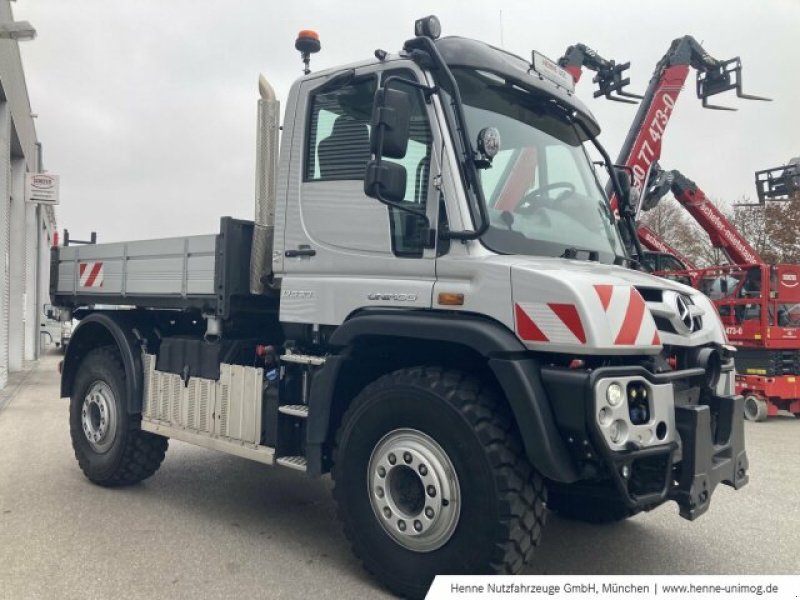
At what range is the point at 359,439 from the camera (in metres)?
3.88

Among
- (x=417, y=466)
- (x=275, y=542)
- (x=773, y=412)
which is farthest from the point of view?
(x=773, y=412)

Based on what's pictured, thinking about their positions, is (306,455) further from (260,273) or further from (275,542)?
(260,273)

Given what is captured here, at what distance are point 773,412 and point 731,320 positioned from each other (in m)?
1.58

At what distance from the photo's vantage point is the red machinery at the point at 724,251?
432 inches

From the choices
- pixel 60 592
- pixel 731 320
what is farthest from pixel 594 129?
pixel 731 320

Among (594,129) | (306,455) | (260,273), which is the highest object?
(594,129)

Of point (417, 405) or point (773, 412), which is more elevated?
point (417, 405)

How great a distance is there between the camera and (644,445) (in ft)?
10.5

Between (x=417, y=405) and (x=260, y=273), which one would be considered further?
(x=260, y=273)

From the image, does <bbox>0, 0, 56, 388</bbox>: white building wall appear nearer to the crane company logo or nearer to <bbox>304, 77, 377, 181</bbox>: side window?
<bbox>304, 77, 377, 181</bbox>: side window

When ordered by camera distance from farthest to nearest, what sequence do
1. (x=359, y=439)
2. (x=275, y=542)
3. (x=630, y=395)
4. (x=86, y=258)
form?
(x=86, y=258) → (x=275, y=542) → (x=359, y=439) → (x=630, y=395)

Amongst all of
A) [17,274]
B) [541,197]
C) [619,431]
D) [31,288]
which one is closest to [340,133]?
[541,197]

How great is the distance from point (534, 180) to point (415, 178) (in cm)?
79

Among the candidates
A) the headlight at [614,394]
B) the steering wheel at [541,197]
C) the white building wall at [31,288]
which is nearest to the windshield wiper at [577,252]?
the steering wheel at [541,197]
